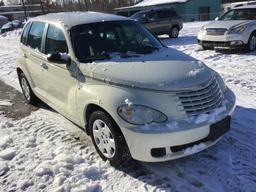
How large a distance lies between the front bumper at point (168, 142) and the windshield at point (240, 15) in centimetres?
932

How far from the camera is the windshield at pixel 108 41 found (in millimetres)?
4891

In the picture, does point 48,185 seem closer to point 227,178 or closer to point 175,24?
point 227,178

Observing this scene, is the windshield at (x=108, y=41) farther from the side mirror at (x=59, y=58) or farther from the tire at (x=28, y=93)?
the tire at (x=28, y=93)

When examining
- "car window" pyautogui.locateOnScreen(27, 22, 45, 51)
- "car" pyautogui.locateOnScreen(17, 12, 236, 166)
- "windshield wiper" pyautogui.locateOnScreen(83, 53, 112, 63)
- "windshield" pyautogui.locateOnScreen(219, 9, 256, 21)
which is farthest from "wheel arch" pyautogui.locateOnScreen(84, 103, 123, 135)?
"windshield" pyautogui.locateOnScreen(219, 9, 256, 21)

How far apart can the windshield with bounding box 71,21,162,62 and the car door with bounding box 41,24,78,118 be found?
229 mm

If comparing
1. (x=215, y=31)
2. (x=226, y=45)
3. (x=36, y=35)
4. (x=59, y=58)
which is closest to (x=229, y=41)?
(x=226, y=45)

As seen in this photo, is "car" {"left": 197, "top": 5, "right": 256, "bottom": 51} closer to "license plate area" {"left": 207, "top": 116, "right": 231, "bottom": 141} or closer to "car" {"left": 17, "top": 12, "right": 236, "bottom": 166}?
"car" {"left": 17, "top": 12, "right": 236, "bottom": 166}

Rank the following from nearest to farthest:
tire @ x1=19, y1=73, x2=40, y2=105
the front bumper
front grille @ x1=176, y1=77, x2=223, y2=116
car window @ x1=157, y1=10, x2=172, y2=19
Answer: the front bumper < front grille @ x1=176, y1=77, x2=223, y2=116 < tire @ x1=19, y1=73, x2=40, y2=105 < car window @ x1=157, y1=10, x2=172, y2=19

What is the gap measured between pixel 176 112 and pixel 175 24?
52.2 ft

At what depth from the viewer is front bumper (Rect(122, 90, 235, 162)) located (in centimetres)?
377

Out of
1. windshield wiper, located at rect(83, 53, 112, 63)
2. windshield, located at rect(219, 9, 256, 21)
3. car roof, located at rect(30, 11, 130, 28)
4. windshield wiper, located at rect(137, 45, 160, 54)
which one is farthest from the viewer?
windshield, located at rect(219, 9, 256, 21)

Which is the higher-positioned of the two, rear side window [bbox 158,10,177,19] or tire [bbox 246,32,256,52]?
rear side window [bbox 158,10,177,19]

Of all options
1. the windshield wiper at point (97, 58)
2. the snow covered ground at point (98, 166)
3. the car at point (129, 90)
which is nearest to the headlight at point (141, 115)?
the car at point (129, 90)

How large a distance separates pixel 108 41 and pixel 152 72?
1.15m
